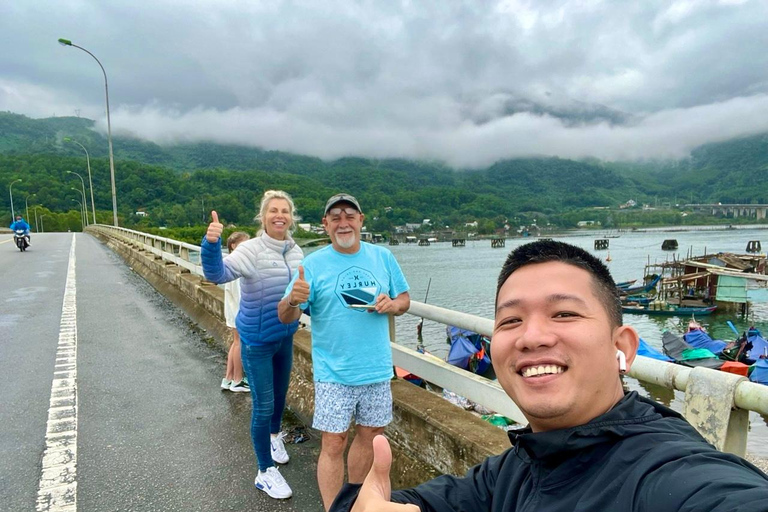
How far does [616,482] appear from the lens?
0.99m

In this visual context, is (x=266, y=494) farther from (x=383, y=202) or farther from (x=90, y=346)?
(x=383, y=202)

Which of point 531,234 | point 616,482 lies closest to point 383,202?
point 531,234

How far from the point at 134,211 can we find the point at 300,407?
65.9 m

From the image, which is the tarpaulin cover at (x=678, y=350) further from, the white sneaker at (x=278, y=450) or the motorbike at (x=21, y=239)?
the motorbike at (x=21, y=239)

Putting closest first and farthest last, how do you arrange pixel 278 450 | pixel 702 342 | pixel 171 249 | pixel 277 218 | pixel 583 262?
1. pixel 583 262
2. pixel 277 218
3. pixel 278 450
4. pixel 171 249
5. pixel 702 342

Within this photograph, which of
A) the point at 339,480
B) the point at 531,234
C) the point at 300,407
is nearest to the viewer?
the point at 339,480

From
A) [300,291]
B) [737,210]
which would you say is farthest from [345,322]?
[737,210]

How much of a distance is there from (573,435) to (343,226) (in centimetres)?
184

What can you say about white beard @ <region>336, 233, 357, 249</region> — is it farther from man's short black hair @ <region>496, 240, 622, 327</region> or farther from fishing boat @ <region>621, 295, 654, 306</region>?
fishing boat @ <region>621, 295, 654, 306</region>

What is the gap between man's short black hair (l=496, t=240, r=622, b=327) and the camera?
1281 mm

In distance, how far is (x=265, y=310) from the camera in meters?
3.14

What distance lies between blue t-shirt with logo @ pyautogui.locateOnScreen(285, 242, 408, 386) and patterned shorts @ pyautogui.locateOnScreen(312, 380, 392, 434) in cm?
5

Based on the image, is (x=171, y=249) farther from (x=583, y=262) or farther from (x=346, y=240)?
(x=583, y=262)

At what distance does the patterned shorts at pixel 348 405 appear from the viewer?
8.45ft
